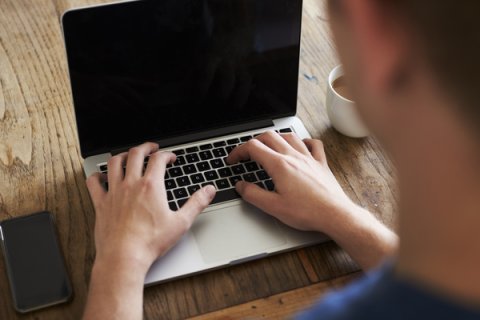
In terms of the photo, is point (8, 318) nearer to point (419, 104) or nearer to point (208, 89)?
point (208, 89)

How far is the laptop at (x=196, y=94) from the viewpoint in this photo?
0.96m

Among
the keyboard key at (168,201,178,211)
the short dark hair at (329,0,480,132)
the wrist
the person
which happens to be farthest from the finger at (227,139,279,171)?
the short dark hair at (329,0,480,132)

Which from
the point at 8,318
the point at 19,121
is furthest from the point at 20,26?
the point at 8,318

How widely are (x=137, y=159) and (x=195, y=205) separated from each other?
120 mm

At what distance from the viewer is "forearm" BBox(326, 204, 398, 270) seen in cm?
93

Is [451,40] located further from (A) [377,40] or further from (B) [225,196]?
(B) [225,196]

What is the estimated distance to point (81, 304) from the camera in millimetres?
916

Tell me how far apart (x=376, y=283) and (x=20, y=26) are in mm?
1087

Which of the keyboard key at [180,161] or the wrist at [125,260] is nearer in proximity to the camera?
the wrist at [125,260]

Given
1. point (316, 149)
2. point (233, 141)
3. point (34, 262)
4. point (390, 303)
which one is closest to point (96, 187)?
point (34, 262)

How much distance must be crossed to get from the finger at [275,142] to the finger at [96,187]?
0.26 meters

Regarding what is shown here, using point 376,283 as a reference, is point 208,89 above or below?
below

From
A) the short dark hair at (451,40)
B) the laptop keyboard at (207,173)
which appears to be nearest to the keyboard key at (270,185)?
the laptop keyboard at (207,173)

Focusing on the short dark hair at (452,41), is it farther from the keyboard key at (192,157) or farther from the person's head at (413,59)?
the keyboard key at (192,157)
